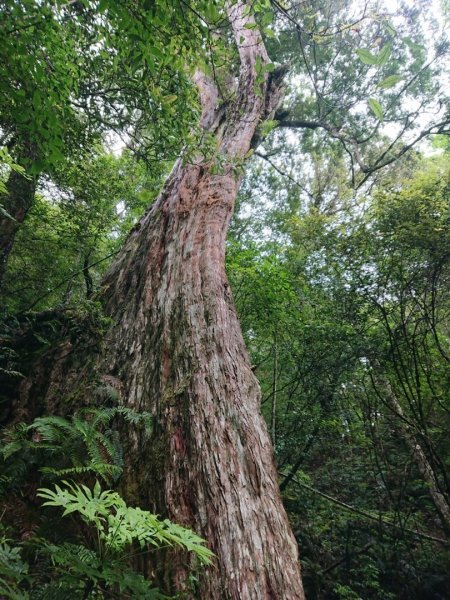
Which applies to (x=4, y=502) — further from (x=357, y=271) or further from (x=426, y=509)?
(x=426, y=509)

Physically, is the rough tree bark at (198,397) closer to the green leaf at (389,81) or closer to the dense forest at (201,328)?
the dense forest at (201,328)

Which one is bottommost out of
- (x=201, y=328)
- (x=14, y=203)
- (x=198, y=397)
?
(x=198, y=397)

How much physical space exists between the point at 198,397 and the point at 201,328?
0.76 metres

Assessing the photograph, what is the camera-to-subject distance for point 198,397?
2395mm

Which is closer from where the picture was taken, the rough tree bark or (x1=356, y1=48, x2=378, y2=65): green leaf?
(x1=356, y1=48, x2=378, y2=65): green leaf

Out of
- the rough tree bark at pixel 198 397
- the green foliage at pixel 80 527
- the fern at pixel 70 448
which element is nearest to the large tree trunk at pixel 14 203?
the rough tree bark at pixel 198 397

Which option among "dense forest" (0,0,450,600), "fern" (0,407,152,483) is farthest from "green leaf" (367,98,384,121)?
"fern" (0,407,152,483)

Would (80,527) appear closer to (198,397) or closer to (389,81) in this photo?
(198,397)

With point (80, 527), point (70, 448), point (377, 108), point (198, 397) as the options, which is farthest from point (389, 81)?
point (80, 527)

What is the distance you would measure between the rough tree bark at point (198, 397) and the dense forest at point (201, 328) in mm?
16

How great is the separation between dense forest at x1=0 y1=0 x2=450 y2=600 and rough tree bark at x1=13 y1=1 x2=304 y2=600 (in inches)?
0.6

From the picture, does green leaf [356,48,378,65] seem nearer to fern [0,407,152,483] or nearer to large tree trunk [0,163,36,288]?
fern [0,407,152,483]

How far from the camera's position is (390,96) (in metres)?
9.38

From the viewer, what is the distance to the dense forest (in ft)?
5.67
